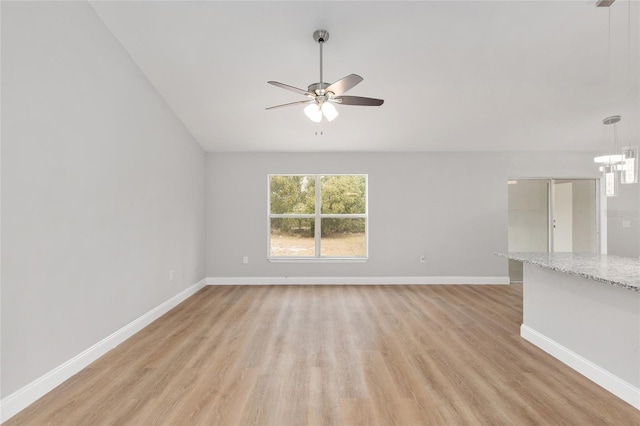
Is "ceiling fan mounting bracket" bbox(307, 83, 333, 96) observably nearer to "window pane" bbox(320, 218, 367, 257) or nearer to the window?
the window

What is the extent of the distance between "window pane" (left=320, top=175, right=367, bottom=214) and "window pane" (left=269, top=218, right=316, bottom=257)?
22.1 inches

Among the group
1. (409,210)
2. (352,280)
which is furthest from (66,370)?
(409,210)

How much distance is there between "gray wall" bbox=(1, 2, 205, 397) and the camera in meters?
2.02

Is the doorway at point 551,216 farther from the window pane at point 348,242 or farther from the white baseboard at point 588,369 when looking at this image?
the white baseboard at point 588,369

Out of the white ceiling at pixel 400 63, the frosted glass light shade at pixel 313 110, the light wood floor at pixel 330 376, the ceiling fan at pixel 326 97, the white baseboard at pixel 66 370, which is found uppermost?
the white ceiling at pixel 400 63

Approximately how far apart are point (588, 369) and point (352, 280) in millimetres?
3433

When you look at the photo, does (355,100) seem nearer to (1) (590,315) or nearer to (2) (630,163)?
(2) (630,163)

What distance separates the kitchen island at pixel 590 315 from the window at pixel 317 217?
2.90m

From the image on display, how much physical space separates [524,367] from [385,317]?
1511 mm

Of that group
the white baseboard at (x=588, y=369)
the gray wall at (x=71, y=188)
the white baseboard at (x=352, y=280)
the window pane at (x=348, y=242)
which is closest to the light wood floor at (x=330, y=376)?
the white baseboard at (x=588, y=369)

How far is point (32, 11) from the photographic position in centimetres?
215

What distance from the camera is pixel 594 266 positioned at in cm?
244

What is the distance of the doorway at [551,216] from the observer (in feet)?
18.2

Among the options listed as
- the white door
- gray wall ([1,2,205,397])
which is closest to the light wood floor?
gray wall ([1,2,205,397])
